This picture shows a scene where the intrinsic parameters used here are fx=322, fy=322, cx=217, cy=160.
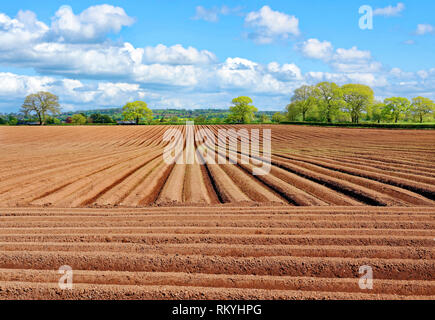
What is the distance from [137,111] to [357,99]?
5456cm

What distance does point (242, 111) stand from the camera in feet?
278

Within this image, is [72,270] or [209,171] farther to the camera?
[209,171]

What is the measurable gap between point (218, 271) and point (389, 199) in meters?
6.99

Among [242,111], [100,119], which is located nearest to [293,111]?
[242,111]

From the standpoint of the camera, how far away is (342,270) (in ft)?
15.2

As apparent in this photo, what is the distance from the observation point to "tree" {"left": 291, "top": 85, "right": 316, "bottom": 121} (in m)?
72.7

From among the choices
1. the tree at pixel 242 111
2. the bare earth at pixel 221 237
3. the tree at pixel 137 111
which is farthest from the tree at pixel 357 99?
the bare earth at pixel 221 237

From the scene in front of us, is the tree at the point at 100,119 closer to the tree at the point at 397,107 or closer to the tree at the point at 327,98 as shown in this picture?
the tree at the point at 327,98

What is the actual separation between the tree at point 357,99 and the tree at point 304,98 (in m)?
7.90

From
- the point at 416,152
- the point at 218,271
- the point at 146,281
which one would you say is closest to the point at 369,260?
the point at 218,271

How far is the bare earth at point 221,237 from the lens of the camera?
422cm

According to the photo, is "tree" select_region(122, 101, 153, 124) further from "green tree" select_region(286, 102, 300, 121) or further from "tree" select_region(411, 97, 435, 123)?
"tree" select_region(411, 97, 435, 123)

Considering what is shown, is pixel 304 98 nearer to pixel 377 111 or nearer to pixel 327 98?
pixel 327 98

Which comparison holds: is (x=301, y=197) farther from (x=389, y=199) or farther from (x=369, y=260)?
(x=369, y=260)
